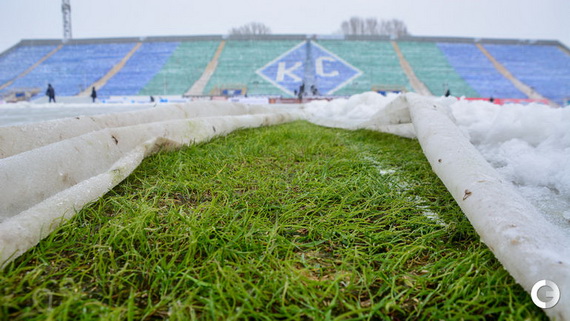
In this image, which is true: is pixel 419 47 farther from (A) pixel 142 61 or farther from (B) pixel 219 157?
(B) pixel 219 157

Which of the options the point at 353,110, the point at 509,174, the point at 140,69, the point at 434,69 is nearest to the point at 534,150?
the point at 509,174

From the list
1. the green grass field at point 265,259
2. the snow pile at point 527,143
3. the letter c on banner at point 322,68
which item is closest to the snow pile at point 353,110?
the snow pile at point 527,143

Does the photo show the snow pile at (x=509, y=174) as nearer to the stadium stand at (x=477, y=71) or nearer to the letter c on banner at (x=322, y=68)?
the letter c on banner at (x=322, y=68)

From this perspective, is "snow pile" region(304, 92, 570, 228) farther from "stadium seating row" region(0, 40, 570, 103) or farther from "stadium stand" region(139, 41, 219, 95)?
"stadium stand" region(139, 41, 219, 95)

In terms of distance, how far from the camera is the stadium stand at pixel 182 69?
2067cm

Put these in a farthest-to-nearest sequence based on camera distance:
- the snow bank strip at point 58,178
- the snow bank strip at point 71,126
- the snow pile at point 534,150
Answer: the snow bank strip at point 71,126, the snow pile at point 534,150, the snow bank strip at point 58,178

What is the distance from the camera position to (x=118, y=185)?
5.70ft

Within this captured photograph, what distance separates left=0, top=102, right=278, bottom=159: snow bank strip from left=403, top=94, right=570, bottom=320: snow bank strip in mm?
2339

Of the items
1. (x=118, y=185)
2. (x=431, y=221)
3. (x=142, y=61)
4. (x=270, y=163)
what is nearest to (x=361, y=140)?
(x=270, y=163)

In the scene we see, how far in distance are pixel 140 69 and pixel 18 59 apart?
10262mm

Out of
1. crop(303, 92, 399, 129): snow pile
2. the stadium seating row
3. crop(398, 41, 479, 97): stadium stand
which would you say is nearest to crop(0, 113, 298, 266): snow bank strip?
crop(303, 92, 399, 129): snow pile

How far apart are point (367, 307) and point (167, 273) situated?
585mm

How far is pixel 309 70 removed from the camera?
896 inches

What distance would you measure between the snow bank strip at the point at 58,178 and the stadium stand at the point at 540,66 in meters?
24.7
